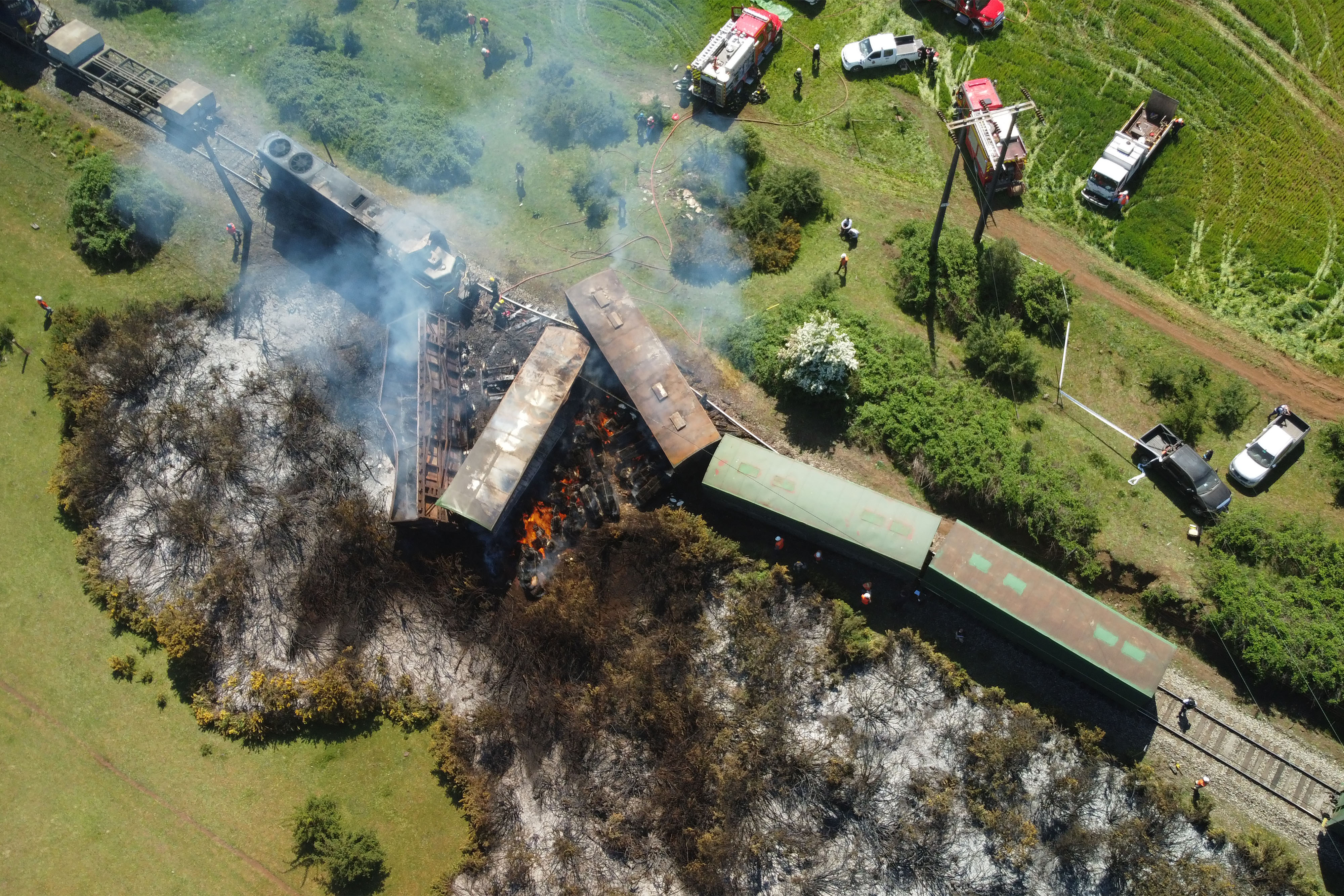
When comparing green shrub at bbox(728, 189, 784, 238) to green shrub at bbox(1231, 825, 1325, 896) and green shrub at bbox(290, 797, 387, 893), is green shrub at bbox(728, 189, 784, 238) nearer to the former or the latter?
green shrub at bbox(290, 797, 387, 893)

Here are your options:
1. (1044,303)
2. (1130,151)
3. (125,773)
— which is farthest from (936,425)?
(125,773)

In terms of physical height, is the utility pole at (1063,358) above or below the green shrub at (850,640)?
above

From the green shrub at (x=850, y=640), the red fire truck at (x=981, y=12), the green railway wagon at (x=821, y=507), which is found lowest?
the green shrub at (x=850, y=640)

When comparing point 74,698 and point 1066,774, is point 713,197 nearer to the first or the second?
point 1066,774

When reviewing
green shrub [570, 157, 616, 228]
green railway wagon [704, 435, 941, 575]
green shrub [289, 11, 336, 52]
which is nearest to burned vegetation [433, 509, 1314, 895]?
green railway wagon [704, 435, 941, 575]

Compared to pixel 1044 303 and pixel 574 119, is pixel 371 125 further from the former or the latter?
pixel 1044 303


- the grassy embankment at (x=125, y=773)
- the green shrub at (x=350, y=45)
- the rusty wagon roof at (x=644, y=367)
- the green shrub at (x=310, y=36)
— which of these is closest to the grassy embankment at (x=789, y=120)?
the green shrub at (x=350, y=45)

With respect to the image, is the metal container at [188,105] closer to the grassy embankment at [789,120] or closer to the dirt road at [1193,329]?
the grassy embankment at [789,120]
